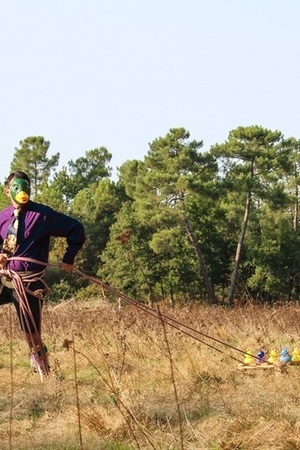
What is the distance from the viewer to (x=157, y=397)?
17.4 feet

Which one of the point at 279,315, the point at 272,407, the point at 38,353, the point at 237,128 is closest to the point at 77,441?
the point at 272,407

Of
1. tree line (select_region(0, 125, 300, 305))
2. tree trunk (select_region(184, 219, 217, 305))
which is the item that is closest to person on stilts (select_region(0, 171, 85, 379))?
tree line (select_region(0, 125, 300, 305))

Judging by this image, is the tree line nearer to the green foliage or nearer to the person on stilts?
the green foliage

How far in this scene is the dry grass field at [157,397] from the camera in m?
4.02

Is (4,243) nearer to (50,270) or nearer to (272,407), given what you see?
(272,407)

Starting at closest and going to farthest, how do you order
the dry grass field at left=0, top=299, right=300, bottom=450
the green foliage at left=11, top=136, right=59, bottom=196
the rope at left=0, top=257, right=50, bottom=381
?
the dry grass field at left=0, top=299, right=300, bottom=450 → the rope at left=0, top=257, right=50, bottom=381 → the green foliage at left=11, top=136, right=59, bottom=196

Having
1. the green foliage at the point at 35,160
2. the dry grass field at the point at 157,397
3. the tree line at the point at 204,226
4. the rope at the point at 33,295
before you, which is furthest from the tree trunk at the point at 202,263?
the rope at the point at 33,295

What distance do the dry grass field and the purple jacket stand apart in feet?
1.34

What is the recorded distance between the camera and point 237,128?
52906 millimetres

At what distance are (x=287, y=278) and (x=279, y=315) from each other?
4859cm

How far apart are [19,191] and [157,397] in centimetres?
186

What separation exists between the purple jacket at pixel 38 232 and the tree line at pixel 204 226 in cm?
4032

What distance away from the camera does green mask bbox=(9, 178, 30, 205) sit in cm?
599

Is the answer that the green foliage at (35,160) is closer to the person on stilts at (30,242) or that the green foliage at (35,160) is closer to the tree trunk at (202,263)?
the tree trunk at (202,263)
